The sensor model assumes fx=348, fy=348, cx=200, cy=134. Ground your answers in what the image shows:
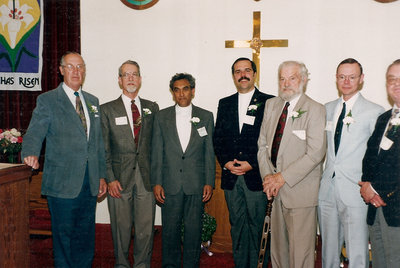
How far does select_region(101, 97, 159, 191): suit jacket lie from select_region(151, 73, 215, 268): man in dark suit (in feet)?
0.36

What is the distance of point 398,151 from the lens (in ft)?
8.47

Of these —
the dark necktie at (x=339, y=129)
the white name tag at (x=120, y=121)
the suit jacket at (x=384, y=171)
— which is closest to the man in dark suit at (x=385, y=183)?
the suit jacket at (x=384, y=171)

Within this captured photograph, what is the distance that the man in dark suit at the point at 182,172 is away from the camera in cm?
325

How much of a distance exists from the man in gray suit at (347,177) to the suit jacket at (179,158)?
1.07m

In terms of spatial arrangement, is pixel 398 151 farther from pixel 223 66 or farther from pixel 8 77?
pixel 8 77

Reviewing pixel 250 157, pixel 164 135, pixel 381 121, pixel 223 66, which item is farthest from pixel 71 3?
pixel 381 121

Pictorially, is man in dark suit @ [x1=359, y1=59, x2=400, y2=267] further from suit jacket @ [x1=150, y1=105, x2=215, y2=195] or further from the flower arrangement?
the flower arrangement

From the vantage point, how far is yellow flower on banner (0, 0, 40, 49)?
206 inches

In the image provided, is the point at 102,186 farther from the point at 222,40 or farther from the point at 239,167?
the point at 222,40

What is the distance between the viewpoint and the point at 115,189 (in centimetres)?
325

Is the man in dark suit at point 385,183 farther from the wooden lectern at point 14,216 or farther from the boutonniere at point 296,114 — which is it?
the wooden lectern at point 14,216

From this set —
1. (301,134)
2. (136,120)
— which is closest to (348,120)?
(301,134)

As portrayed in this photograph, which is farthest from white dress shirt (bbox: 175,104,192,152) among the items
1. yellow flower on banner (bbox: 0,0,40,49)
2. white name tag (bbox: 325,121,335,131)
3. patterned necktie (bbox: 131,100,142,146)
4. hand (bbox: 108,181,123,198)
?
yellow flower on banner (bbox: 0,0,40,49)

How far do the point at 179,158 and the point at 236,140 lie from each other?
1.84ft
